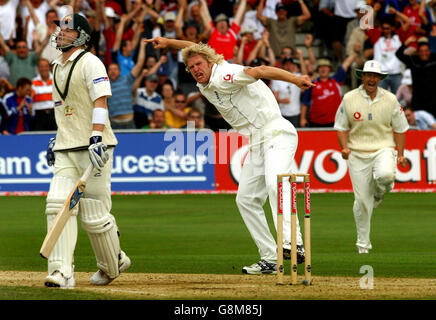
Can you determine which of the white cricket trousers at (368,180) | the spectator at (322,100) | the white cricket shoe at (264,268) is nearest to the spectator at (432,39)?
the spectator at (322,100)

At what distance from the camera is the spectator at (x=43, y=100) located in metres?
19.0

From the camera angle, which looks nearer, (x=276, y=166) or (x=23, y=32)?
(x=276, y=166)

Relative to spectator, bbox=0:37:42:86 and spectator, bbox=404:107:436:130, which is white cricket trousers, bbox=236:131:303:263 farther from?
spectator, bbox=0:37:42:86

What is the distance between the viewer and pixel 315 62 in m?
22.4

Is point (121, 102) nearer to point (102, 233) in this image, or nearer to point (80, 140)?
point (80, 140)

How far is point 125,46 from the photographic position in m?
20.1

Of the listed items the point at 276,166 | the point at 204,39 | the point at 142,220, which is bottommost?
the point at 142,220

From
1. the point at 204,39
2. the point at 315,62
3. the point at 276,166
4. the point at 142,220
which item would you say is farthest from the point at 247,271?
the point at 315,62

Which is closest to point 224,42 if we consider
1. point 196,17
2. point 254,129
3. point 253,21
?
point 196,17

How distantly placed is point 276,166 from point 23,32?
12.8 meters

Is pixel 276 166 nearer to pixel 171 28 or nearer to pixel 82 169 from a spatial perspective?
pixel 82 169

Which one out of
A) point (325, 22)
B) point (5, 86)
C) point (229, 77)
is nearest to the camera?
point (229, 77)

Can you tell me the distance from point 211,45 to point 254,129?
1076 centimetres
